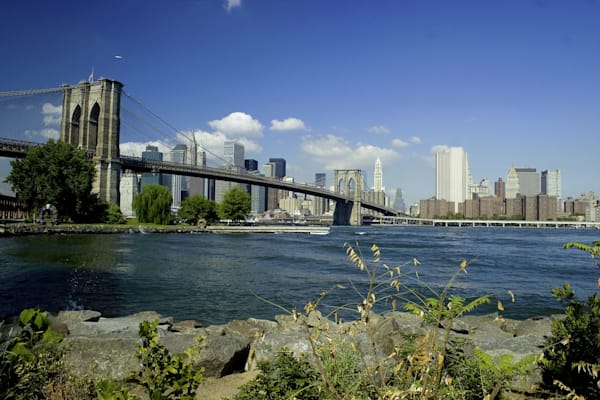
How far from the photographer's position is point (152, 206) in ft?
156

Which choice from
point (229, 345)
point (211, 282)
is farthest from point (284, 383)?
point (211, 282)

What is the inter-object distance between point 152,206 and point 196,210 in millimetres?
8997

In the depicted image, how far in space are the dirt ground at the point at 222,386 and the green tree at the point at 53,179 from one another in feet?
128

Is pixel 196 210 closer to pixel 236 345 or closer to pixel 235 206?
Result: pixel 235 206

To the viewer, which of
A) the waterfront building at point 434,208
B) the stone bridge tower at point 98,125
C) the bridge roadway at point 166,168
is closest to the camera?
the bridge roadway at point 166,168

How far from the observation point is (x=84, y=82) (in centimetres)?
5241

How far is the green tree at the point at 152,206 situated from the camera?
47438 millimetres

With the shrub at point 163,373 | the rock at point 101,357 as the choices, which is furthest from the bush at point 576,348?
the rock at point 101,357

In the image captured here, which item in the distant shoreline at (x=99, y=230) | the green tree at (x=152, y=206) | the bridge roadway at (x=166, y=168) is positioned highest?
the bridge roadway at (x=166, y=168)

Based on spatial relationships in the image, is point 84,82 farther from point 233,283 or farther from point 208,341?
point 208,341

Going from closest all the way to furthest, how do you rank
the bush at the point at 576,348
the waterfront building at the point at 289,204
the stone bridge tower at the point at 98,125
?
the bush at the point at 576,348 → the stone bridge tower at the point at 98,125 → the waterfront building at the point at 289,204

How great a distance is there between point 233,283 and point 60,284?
15.3ft

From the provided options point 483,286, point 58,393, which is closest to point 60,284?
point 58,393

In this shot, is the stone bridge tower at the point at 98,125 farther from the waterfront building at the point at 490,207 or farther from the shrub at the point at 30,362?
the waterfront building at the point at 490,207
